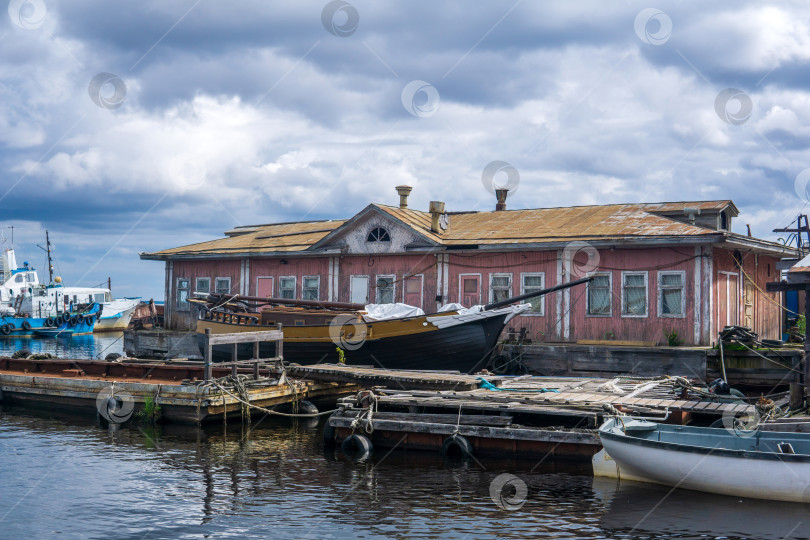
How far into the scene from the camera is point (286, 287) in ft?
95.8

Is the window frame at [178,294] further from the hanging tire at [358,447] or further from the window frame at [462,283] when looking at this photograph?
the hanging tire at [358,447]

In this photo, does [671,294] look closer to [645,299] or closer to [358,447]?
[645,299]

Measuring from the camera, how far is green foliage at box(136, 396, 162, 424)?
18.1 meters

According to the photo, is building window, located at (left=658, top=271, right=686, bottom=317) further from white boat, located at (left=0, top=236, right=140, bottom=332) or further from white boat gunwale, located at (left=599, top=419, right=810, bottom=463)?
white boat, located at (left=0, top=236, right=140, bottom=332)

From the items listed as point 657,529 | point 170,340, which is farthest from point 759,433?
point 170,340

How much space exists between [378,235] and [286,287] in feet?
15.1

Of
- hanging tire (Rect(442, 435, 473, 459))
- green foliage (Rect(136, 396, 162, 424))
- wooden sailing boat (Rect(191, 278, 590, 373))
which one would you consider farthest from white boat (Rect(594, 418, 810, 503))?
green foliage (Rect(136, 396, 162, 424))

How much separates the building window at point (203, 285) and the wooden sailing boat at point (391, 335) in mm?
6822

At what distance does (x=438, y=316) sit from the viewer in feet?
68.6

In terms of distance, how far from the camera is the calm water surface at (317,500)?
10.5 meters

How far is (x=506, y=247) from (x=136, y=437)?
12.1 m

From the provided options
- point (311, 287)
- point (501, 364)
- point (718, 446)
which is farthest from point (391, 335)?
point (718, 446)

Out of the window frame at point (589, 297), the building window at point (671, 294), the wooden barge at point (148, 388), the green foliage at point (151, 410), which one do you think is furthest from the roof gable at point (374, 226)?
the green foliage at point (151, 410)

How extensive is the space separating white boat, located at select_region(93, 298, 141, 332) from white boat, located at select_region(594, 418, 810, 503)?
64.8m
